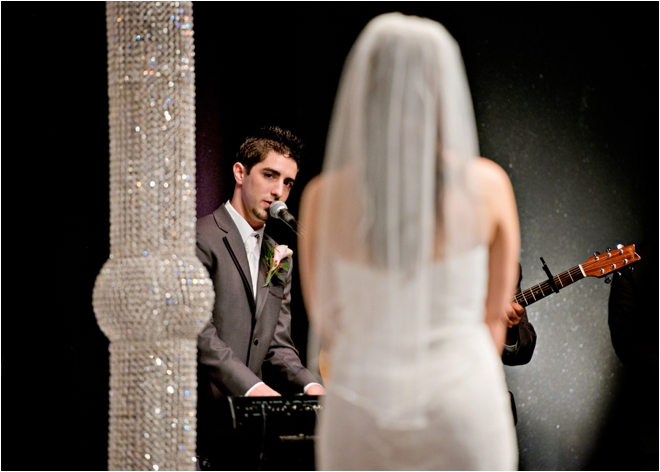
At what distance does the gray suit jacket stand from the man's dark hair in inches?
12.2

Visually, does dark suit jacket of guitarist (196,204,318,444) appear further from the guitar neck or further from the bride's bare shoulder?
the bride's bare shoulder

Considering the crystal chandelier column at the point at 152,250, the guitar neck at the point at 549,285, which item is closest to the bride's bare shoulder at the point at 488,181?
the crystal chandelier column at the point at 152,250

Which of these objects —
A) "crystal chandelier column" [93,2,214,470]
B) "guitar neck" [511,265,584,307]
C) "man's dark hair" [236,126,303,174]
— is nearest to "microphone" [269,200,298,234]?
"man's dark hair" [236,126,303,174]

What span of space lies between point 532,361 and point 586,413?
45cm

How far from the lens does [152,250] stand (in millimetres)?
2697

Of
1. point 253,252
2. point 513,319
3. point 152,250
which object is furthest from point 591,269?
point 152,250

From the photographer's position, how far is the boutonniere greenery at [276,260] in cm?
409

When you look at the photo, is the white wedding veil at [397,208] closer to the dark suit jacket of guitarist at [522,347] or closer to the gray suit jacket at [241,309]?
the gray suit jacket at [241,309]

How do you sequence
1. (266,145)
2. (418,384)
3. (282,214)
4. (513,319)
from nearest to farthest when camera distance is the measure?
(418,384) → (282,214) → (266,145) → (513,319)

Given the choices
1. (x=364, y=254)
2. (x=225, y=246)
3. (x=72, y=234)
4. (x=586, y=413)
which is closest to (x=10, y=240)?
(x=72, y=234)

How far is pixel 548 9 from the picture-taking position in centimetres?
507

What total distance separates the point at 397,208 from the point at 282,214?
76.1 inches

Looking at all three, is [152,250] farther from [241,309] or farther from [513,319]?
[513,319]

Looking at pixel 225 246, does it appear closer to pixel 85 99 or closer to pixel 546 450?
pixel 85 99
